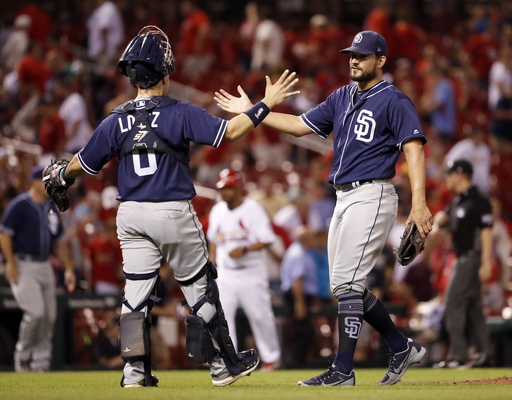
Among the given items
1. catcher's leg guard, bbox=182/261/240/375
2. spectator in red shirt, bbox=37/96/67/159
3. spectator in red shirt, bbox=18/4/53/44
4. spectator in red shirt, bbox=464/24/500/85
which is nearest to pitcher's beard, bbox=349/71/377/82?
catcher's leg guard, bbox=182/261/240/375

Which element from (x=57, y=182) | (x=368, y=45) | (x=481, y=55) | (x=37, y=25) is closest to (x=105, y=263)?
(x=57, y=182)

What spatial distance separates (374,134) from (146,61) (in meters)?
1.68

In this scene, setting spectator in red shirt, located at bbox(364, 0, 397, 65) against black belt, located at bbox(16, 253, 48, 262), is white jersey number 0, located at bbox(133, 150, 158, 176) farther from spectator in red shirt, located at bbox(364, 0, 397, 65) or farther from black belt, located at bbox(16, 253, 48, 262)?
spectator in red shirt, located at bbox(364, 0, 397, 65)

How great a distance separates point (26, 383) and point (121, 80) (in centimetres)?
963

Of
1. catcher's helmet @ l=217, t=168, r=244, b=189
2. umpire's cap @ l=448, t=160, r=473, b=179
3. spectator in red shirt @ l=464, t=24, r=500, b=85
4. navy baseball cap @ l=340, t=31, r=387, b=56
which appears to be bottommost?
catcher's helmet @ l=217, t=168, r=244, b=189

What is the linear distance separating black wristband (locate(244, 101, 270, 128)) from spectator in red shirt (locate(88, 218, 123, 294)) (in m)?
6.17

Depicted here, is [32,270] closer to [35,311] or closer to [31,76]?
[35,311]

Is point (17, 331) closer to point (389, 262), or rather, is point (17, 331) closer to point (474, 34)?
point (389, 262)

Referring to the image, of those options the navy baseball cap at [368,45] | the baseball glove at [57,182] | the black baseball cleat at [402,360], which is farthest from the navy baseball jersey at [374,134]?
the baseball glove at [57,182]

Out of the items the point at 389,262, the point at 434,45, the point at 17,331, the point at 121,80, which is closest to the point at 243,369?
the point at 17,331

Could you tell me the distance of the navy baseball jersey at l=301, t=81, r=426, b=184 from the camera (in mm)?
6312

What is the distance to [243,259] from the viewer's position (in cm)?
1038

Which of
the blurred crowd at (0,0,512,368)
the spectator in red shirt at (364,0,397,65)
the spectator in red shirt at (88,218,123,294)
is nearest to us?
the spectator in red shirt at (88,218,123,294)

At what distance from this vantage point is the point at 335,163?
654 cm
